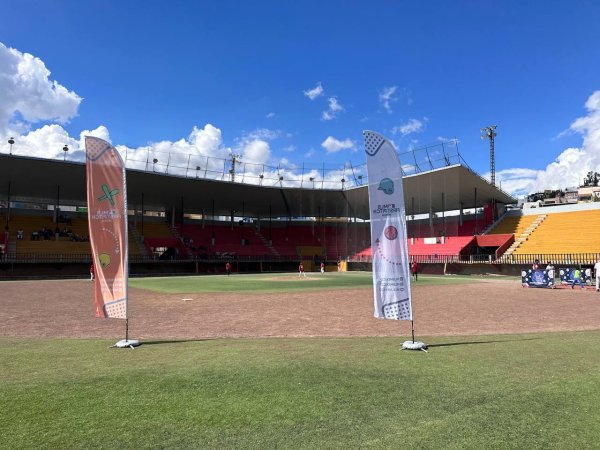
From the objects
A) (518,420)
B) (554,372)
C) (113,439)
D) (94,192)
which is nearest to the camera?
(113,439)

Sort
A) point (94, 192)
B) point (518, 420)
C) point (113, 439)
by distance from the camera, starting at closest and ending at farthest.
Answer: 1. point (113, 439)
2. point (518, 420)
3. point (94, 192)

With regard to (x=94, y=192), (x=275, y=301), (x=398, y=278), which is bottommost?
(x=275, y=301)

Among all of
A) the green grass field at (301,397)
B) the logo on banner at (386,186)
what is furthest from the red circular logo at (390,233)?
the green grass field at (301,397)

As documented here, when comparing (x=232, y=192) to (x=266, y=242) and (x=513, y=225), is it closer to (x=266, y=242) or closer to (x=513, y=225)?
(x=266, y=242)

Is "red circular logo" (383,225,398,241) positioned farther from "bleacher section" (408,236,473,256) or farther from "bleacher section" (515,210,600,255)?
"bleacher section" (408,236,473,256)

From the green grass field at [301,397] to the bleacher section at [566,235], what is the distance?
39672 millimetres

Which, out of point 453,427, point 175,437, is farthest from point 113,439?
point 453,427

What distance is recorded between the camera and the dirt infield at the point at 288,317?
10914mm

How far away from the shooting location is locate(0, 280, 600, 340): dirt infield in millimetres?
10914

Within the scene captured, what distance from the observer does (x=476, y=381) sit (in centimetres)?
601

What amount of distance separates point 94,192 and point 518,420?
867 cm

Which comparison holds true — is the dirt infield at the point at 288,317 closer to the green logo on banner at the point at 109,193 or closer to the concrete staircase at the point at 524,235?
the green logo on banner at the point at 109,193

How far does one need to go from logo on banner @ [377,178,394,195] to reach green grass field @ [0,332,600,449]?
10.0ft

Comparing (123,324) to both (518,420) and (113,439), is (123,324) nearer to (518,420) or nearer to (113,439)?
(113,439)
